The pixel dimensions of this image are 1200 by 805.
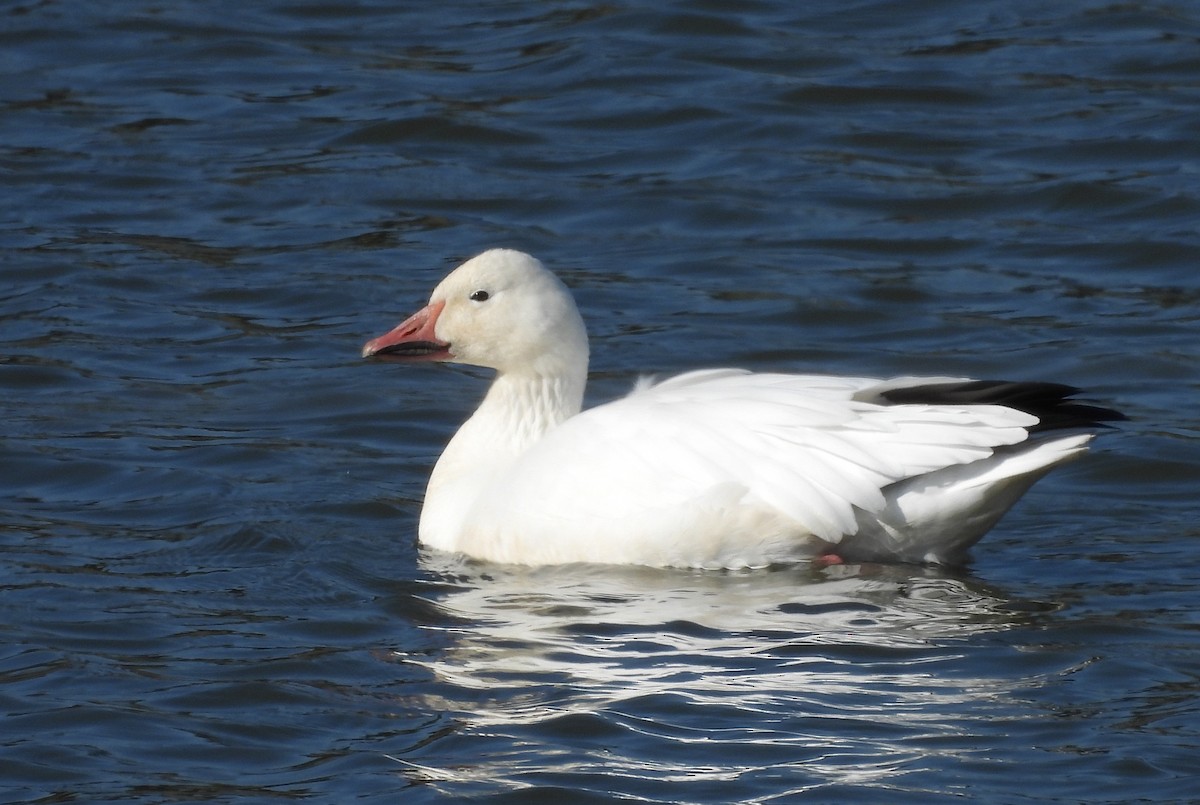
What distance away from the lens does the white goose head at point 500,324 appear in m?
7.68

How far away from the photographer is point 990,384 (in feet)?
22.4

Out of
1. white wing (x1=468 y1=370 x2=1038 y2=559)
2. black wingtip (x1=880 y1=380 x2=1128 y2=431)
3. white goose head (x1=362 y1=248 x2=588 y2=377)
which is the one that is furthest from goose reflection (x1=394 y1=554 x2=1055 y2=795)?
white goose head (x1=362 y1=248 x2=588 y2=377)

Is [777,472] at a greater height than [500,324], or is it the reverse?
[500,324]

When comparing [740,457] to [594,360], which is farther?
[594,360]

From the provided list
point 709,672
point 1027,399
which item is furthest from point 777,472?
point 709,672

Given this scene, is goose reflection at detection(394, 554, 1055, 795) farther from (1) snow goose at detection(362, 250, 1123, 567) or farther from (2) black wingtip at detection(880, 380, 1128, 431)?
(2) black wingtip at detection(880, 380, 1128, 431)

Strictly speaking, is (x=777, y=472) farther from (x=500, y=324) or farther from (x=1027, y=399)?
(x=500, y=324)

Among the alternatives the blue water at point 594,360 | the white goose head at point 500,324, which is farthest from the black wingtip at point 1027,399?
the white goose head at point 500,324

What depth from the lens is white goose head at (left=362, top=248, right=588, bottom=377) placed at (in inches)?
303

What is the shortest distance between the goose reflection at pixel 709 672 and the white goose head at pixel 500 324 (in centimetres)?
85

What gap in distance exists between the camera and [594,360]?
1016 cm

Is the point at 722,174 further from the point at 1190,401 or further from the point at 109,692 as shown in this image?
the point at 109,692

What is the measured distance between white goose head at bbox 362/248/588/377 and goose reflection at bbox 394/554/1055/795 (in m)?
0.85

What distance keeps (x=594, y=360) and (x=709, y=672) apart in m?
4.22
